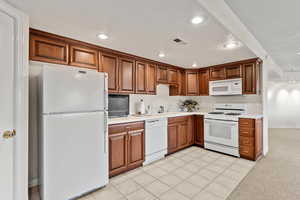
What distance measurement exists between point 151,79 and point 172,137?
4.67ft

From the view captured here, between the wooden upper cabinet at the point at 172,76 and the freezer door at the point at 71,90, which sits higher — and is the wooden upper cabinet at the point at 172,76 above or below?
above

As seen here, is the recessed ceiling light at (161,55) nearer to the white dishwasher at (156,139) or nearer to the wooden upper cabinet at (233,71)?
the white dishwasher at (156,139)

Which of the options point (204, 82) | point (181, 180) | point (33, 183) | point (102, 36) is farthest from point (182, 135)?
point (33, 183)

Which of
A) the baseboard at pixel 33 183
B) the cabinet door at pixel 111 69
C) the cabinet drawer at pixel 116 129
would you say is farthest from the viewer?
the cabinet door at pixel 111 69

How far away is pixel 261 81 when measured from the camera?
3.33m

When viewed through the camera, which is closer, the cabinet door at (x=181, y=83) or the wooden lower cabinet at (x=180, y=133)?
the wooden lower cabinet at (x=180, y=133)

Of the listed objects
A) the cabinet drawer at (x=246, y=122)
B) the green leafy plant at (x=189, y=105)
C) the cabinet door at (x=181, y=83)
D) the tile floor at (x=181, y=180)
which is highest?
the cabinet door at (x=181, y=83)

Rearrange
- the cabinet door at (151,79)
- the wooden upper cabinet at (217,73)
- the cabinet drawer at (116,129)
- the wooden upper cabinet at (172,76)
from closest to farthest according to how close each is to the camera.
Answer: the cabinet drawer at (116,129), the cabinet door at (151,79), the wooden upper cabinet at (217,73), the wooden upper cabinet at (172,76)

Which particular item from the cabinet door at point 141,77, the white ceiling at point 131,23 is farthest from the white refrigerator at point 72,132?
the cabinet door at point 141,77

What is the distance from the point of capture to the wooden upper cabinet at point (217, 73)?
3.86 m

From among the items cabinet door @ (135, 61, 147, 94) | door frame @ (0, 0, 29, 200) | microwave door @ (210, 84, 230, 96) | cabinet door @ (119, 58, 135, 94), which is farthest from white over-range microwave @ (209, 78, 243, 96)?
door frame @ (0, 0, 29, 200)

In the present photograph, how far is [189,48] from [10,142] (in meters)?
2.80

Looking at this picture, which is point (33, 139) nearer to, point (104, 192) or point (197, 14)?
point (104, 192)

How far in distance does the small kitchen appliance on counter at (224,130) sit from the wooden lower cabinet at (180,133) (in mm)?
387
